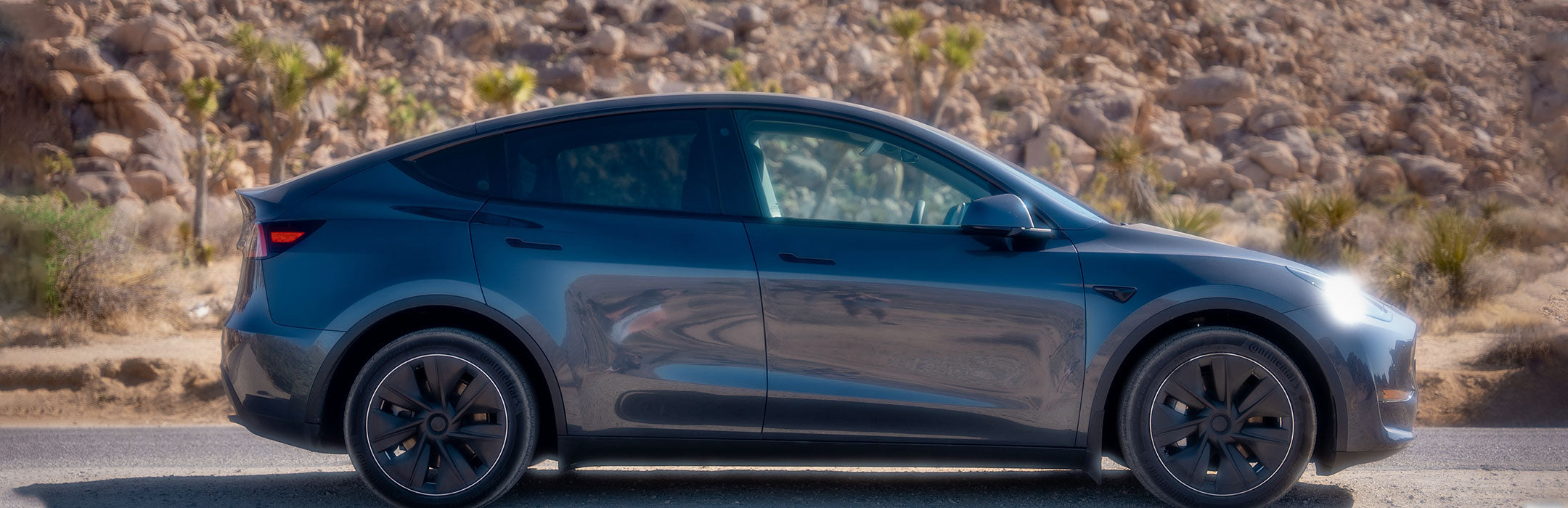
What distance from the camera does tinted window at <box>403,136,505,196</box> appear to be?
4.15 meters

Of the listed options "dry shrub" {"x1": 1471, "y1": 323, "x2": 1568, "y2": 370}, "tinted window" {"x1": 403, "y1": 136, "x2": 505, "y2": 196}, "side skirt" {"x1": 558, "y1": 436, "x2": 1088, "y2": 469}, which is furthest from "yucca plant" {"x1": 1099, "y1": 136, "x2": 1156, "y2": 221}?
"tinted window" {"x1": 403, "y1": 136, "x2": 505, "y2": 196}

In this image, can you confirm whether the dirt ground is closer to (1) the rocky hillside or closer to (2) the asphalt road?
(2) the asphalt road

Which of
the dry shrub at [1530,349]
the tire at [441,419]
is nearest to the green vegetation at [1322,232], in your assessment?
the dry shrub at [1530,349]

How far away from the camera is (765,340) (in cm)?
392

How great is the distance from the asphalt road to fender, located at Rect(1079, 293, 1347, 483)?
49cm

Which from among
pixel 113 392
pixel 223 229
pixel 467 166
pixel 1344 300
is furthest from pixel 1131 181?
pixel 467 166

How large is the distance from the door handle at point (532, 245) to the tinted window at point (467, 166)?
24 centimetres

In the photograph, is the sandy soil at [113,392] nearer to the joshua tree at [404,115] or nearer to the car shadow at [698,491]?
the car shadow at [698,491]

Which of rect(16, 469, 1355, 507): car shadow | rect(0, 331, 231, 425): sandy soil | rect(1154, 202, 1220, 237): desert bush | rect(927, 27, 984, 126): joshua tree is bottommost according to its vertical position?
rect(0, 331, 231, 425): sandy soil

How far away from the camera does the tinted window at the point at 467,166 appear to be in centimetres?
415

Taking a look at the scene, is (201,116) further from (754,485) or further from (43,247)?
(754,485)

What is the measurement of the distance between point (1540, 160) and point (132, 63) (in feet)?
184

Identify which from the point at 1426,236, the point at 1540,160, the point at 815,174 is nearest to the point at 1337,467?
the point at 1426,236

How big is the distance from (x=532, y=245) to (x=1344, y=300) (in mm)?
2855
